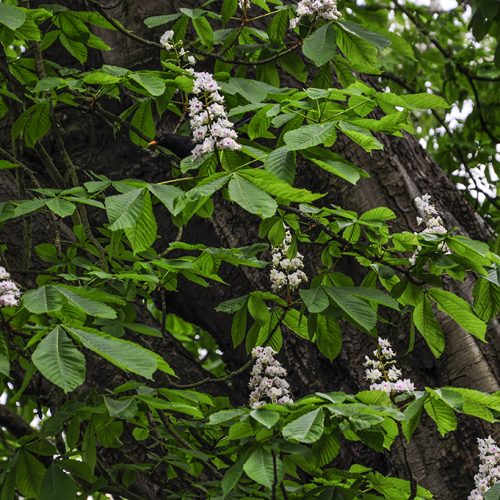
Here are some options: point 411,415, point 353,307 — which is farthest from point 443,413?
point 353,307

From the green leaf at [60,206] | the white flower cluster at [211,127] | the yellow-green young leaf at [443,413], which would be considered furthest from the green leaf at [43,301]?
the yellow-green young leaf at [443,413]

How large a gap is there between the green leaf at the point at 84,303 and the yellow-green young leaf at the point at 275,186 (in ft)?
1.01

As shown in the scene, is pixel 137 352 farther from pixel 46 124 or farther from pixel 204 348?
pixel 204 348

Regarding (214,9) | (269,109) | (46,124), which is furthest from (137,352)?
(214,9)

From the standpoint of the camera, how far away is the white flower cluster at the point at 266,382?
65.0 inches

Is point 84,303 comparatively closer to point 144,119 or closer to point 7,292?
point 7,292

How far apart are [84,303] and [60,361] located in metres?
0.19

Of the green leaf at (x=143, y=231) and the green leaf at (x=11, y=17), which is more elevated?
the green leaf at (x=11, y=17)

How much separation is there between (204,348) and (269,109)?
2.18m

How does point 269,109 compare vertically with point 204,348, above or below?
above

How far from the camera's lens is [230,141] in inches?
61.7

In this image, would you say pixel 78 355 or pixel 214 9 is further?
pixel 214 9

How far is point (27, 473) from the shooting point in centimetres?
180

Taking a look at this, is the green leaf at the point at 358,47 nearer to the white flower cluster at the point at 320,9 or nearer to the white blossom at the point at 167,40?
the white flower cluster at the point at 320,9
